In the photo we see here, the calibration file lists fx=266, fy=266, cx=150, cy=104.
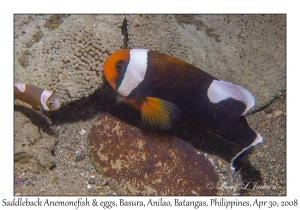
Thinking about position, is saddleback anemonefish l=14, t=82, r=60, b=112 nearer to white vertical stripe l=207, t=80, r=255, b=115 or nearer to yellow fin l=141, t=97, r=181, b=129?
yellow fin l=141, t=97, r=181, b=129

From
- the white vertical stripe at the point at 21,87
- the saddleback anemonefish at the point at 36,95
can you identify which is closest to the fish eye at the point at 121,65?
the saddleback anemonefish at the point at 36,95

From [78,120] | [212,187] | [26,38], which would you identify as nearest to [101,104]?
[78,120]

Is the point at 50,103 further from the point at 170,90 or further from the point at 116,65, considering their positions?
the point at 170,90

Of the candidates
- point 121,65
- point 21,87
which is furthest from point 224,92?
point 21,87

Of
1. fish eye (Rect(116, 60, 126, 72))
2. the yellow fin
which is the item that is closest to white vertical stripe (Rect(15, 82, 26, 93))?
fish eye (Rect(116, 60, 126, 72))

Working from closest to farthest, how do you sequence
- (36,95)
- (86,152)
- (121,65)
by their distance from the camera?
(121,65)
(36,95)
(86,152)

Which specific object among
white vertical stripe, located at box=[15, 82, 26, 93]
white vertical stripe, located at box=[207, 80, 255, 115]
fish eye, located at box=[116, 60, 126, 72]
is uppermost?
fish eye, located at box=[116, 60, 126, 72]
